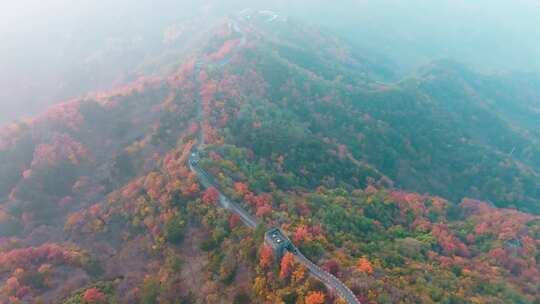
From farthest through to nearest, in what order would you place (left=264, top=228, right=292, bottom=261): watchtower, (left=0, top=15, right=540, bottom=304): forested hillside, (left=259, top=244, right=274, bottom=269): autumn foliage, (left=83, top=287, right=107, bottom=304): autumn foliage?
1. (left=0, top=15, right=540, bottom=304): forested hillside
2. (left=83, top=287, right=107, bottom=304): autumn foliage
3. (left=264, top=228, right=292, bottom=261): watchtower
4. (left=259, top=244, right=274, bottom=269): autumn foliage

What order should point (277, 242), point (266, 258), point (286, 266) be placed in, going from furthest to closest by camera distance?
point (277, 242), point (266, 258), point (286, 266)

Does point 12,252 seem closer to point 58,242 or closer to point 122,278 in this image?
point 58,242

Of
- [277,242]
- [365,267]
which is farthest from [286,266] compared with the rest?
[365,267]

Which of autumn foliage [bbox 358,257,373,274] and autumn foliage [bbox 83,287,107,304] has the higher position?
autumn foliage [bbox 358,257,373,274]

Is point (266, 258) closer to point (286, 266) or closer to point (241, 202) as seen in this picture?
point (286, 266)

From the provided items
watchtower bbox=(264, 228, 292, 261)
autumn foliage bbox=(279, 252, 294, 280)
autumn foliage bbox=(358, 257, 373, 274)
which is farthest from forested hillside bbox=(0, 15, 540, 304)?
watchtower bbox=(264, 228, 292, 261)

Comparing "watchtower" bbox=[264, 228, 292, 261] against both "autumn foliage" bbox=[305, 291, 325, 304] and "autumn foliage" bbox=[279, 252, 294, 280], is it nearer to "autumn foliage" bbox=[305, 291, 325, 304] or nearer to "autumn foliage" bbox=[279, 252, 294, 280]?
"autumn foliage" bbox=[279, 252, 294, 280]
